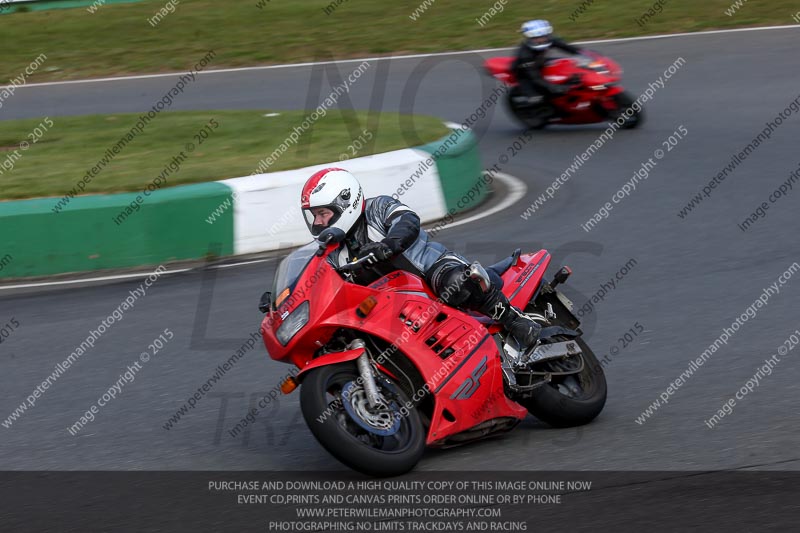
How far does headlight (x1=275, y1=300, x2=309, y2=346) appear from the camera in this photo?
5.33 m

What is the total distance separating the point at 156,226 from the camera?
9812 mm

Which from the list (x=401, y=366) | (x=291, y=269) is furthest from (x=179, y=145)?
(x=401, y=366)

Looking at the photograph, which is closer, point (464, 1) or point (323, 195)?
point (323, 195)

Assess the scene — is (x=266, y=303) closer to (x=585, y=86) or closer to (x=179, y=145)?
(x=179, y=145)

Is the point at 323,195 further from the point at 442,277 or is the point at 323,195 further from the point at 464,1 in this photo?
the point at 464,1

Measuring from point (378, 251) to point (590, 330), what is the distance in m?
2.64

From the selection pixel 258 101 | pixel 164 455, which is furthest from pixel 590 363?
pixel 258 101

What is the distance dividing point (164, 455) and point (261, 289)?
3.04m

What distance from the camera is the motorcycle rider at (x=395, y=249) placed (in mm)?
5559

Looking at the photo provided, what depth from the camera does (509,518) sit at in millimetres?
4773

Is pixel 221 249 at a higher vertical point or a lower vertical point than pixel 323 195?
lower

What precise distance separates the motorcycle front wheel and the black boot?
0.72 metres

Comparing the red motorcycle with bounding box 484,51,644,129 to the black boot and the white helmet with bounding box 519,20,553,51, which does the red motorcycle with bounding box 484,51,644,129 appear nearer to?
the white helmet with bounding box 519,20,553,51

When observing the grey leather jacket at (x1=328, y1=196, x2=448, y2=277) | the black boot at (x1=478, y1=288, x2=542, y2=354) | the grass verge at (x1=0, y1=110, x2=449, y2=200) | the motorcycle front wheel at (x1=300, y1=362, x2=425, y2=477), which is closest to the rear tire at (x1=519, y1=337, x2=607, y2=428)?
the black boot at (x1=478, y1=288, x2=542, y2=354)
